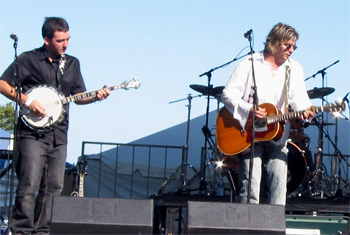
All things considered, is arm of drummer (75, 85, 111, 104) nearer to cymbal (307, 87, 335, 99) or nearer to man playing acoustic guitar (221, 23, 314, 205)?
man playing acoustic guitar (221, 23, 314, 205)

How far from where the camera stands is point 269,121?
5770 millimetres

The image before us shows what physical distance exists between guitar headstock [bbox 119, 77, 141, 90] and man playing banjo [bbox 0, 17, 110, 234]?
277 millimetres

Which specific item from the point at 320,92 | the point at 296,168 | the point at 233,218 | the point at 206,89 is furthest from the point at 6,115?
the point at 233,218

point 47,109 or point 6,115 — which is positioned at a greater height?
point 6,115

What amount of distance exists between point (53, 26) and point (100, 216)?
1743 millimetres

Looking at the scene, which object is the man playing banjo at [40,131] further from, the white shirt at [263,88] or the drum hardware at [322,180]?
the drum hardware at [322,180]

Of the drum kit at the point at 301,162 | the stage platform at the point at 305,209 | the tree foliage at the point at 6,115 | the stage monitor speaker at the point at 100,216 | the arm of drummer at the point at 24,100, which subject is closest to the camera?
the stage monitor speaker at the point at 100,216

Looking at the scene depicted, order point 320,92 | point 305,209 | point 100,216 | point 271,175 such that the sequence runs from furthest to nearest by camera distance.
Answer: point 320,92, point 305,209, point 271,175, point 100,216

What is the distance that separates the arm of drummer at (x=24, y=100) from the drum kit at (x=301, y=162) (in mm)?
2380

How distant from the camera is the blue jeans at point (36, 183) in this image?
5.14 metres

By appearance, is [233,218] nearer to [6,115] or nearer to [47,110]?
[47,110]

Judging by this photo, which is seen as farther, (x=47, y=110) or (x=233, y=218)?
(x=47, y=110)

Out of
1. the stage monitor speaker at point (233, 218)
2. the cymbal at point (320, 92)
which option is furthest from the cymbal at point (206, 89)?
the stage monitor speaker at point (233, 218)

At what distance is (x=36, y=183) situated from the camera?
524 centimetres
